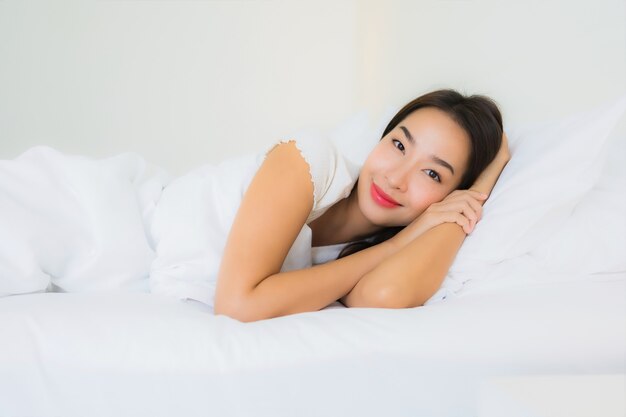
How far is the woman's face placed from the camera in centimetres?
139

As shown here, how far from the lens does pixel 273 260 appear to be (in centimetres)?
122

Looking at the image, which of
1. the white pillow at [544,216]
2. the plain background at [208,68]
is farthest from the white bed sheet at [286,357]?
the plain background at [208,68]

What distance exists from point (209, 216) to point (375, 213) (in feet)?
1.35

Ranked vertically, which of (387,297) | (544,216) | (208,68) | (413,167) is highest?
(208,68)

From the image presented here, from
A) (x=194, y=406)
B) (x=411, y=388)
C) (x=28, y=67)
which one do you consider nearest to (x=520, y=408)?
(x=411, y=388)

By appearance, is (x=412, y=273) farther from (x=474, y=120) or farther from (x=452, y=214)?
(x=474, y=120)

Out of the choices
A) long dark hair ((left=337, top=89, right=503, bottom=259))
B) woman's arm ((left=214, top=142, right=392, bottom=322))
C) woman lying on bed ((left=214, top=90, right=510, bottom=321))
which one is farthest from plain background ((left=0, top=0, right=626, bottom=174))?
woman's arm ((left=214, top=142, right=392, bottom=322))

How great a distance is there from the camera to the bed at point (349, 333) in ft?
2.88

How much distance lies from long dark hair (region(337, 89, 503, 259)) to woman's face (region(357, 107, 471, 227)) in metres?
0.02

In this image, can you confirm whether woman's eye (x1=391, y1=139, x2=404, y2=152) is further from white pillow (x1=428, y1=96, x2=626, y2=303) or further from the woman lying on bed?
white pillow (x1=428, y1=96, x2=626, y2=303)

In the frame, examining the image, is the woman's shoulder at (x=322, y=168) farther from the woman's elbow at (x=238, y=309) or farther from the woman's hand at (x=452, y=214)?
the woman's elbow at (x=238, y=309)

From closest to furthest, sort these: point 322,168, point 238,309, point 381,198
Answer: point 238,309 < point 322,168 < point 381,198

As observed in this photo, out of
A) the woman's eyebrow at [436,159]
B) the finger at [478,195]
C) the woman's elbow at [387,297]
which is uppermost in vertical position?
the woman's eyebrow at [436,159]

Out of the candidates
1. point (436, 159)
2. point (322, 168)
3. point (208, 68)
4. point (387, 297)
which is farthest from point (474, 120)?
point (208, 68)
